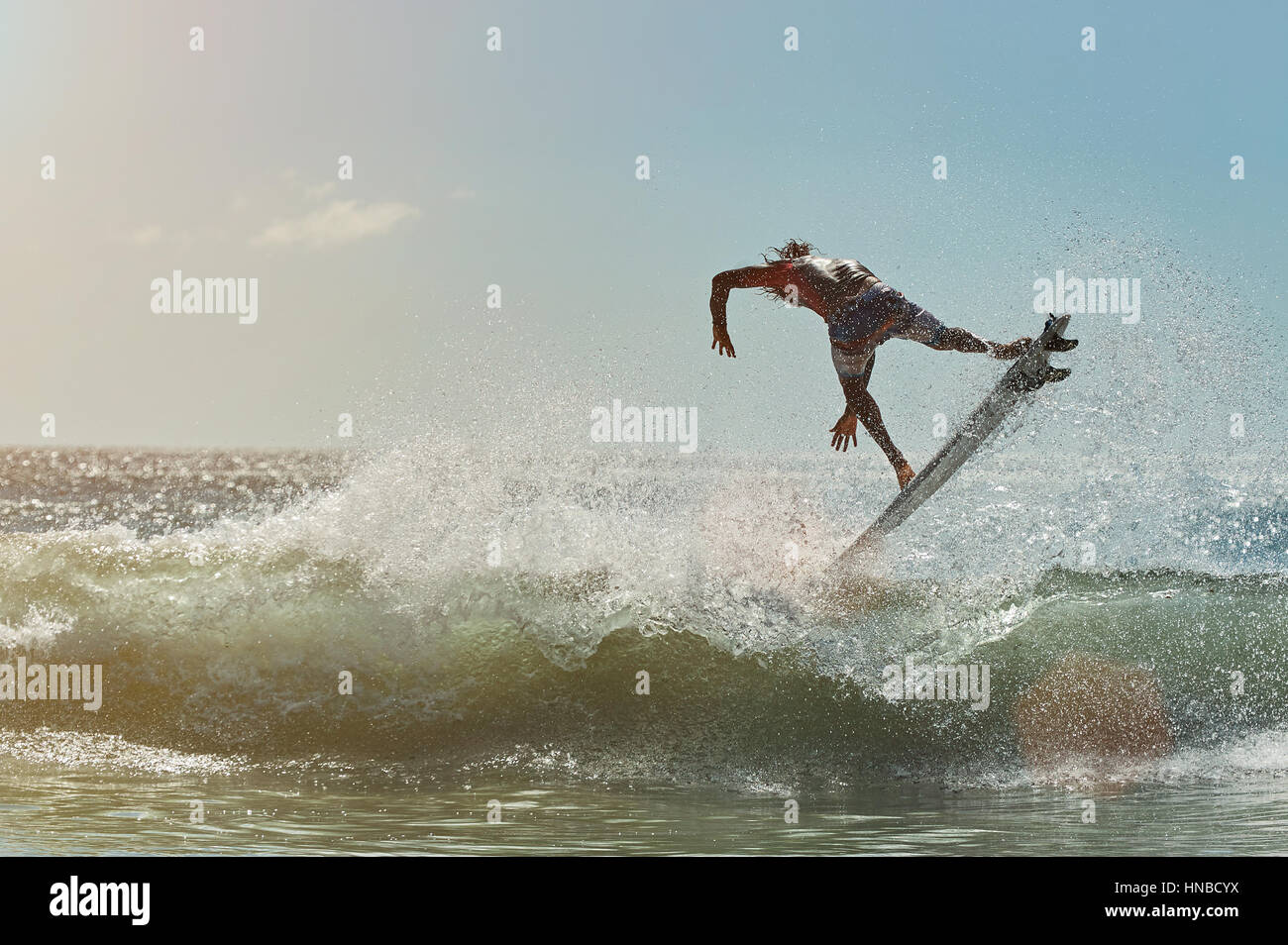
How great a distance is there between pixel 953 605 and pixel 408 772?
4839 mm

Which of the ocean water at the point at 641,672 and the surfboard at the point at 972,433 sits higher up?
the surfboard at the point at 972,433

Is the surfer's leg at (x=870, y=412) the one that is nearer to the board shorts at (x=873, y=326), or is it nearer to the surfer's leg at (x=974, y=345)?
the board shorts at (x=873, y=326)

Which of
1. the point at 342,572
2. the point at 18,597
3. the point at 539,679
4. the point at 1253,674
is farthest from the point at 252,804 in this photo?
the point at 1253,674

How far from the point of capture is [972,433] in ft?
30.2

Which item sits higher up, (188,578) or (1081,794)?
(188,578)

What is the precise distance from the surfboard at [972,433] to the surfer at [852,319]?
0.39 ft

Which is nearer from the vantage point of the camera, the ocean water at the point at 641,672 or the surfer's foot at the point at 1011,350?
the ocean water at the point at 641,672

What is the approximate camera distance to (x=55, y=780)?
7301 millimetres

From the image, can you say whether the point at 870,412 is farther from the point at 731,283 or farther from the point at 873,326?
the point at 731,283

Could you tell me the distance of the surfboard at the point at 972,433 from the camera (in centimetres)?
881

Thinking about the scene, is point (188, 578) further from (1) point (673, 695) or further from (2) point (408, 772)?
(1) point (673, 695)

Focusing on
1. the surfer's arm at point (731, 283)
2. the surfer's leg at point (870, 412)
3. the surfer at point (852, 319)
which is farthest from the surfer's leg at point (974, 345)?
the surfer's arm at point (731, 283)

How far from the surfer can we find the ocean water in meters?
1.02

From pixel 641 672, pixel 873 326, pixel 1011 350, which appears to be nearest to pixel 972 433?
pixel 1011 350
